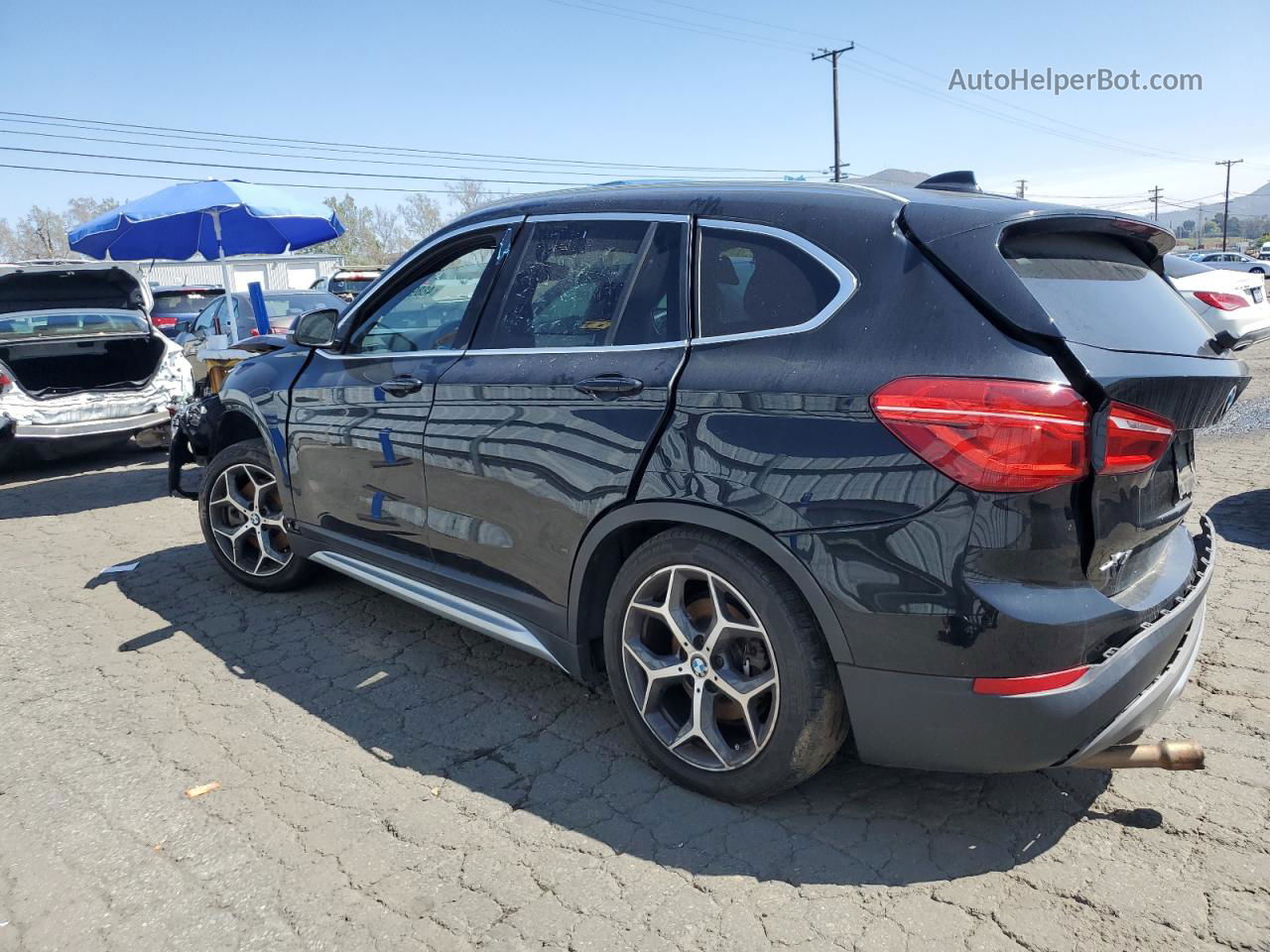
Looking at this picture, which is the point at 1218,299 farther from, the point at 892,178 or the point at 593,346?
the point at 593,346

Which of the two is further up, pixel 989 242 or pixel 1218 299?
pixel 989 242

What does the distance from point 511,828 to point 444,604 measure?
106 centimetres

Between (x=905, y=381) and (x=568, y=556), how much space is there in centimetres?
129

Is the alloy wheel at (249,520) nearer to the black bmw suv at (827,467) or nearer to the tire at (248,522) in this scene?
the tire at (248,522)

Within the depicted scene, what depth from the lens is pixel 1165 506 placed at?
8.66ft

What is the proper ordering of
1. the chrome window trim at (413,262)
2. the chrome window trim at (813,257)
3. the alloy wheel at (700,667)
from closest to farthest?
the chrome window trim at (813,257)
the alloy wheel at (700,667)
the chrome window trim at (413,262)

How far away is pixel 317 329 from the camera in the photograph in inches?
169

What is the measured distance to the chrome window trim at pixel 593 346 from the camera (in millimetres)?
2943

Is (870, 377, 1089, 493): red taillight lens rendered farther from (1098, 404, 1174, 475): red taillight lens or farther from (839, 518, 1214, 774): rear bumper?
(839, 518, 1214, 774): rear bumper

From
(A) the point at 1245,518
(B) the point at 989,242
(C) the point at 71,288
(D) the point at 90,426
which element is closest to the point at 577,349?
(B) the point at 989,242

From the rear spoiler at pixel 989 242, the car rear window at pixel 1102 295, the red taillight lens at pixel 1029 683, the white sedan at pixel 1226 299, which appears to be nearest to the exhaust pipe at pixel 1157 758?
the red taillight lens at pixel 1029 683

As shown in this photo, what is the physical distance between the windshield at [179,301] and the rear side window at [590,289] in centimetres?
1444

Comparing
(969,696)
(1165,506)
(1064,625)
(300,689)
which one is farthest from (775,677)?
(300,689)

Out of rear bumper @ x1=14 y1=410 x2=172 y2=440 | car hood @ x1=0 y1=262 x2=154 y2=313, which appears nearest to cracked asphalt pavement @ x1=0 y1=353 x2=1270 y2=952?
rear bumper @ x1=14 y1=410 x2=172 y2=440
